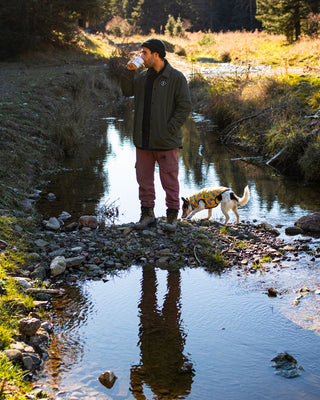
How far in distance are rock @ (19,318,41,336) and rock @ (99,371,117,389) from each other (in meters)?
0.75

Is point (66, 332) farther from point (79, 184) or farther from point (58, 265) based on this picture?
point (79, 184)

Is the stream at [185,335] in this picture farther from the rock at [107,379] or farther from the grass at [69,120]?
the grass at [69,120]

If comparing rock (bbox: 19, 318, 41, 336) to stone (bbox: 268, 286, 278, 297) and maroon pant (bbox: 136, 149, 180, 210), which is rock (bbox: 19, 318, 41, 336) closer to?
stone (bbox: 268, 286, 278, 297)

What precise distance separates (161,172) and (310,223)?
2526 mm

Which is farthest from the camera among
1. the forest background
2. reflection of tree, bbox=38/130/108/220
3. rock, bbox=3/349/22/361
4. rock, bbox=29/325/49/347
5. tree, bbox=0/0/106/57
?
the forest background

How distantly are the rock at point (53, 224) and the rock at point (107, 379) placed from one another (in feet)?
10.6

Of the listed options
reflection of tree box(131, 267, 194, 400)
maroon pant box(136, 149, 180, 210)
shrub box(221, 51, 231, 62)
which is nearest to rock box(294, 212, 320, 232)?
maroon pant box(136, 149, 180, 210)

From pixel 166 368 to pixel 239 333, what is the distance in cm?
83

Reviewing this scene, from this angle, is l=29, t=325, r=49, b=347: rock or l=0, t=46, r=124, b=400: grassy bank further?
l=0, t=46, r=124, b=400: grassy bank

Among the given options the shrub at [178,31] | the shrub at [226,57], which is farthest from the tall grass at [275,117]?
the shrub at [178,31]

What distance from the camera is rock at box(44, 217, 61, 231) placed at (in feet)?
20.5

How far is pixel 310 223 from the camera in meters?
6.76

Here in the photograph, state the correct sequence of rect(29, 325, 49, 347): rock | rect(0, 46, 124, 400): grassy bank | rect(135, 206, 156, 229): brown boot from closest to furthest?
1. rect(29, 325, 49, 347): rock
2. rect(0, 46, 124, 400): grassy bank
3. rect(135, 206, 156, 229): brown boot

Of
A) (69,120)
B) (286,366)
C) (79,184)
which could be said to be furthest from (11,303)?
(69,120)
